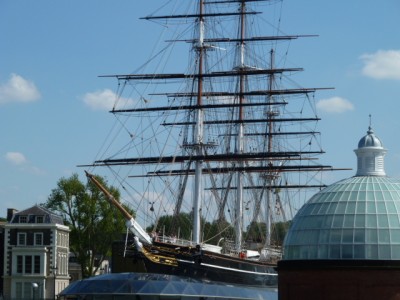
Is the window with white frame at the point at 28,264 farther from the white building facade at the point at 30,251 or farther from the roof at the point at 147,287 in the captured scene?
the roof at the point at 147,287

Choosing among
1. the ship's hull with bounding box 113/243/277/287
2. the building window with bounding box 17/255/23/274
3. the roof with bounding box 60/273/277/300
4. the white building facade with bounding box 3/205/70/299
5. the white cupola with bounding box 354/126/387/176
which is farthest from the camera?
the building window with bounding box 17/255/23/274

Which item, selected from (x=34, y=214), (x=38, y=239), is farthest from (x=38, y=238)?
(x=34, y=214)

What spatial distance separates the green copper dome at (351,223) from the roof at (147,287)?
15836 millimetres

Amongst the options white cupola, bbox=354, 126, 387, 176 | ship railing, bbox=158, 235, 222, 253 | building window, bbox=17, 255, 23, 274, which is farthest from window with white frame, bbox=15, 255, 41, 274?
white cupola, bbox=354, 126, 387, 176

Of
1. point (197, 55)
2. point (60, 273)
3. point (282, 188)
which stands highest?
point (197, 55)

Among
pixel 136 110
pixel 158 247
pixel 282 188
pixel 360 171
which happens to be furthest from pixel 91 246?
pixel 360 171

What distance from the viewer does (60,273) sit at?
4299 inches

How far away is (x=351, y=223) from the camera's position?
50.8 meters

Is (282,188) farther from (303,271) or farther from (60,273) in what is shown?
(303,271)

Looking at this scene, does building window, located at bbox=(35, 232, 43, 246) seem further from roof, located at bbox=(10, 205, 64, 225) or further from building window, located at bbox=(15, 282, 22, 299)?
building window, located at bbox=(15, 282, 22, 299)

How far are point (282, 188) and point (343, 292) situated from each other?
59.8 metres

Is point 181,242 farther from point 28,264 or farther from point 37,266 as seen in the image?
point 28,264

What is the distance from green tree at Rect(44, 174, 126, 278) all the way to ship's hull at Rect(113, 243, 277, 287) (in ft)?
116

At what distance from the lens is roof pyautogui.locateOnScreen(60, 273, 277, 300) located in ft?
222
